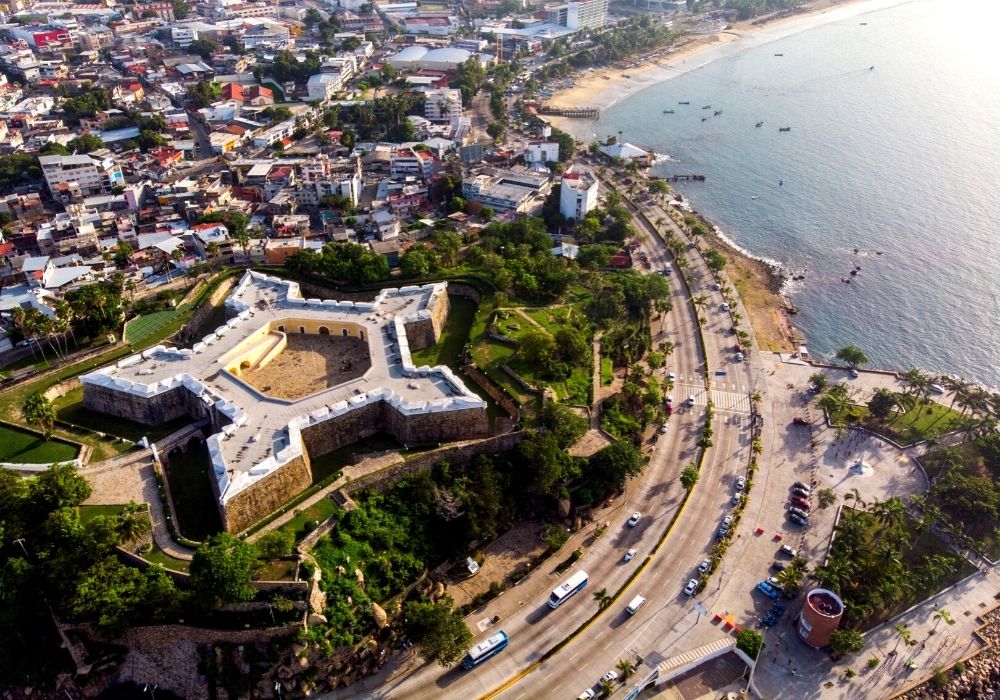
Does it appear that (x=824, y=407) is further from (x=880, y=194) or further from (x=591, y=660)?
(x=880, y=194)

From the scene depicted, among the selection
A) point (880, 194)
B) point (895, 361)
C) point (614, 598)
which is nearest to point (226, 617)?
point (614, 598)

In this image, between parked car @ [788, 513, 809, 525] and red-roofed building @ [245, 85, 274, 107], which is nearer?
parked car @ [788, 513, 809, 525]

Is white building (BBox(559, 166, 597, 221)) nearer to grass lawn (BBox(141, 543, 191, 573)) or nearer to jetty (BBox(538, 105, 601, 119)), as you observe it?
jetty (BBox(538, 105, 601, 119))

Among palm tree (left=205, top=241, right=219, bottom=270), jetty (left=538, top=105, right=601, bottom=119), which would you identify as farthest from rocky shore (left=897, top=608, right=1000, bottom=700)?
jetty (left=538, top=105, right=601, bottom=119)

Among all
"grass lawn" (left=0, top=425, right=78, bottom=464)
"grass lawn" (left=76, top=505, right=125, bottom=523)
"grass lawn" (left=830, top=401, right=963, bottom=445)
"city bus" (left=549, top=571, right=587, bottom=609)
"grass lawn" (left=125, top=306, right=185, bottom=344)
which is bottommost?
"city bus" (left=549, top=571, right=587, bottom=609)

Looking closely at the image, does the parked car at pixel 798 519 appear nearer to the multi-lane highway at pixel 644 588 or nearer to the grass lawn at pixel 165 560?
the multi-lane highway at pixel 644 588

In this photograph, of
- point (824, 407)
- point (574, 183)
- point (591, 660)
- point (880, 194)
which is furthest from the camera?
point (880, 194)

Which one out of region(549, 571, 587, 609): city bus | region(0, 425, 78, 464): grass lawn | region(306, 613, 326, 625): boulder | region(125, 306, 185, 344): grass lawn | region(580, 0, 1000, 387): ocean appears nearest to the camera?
region(306, 613, 326, 625): boulder

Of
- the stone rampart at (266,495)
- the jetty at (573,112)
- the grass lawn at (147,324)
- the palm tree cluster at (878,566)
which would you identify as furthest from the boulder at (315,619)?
the jetty at (573,112)
